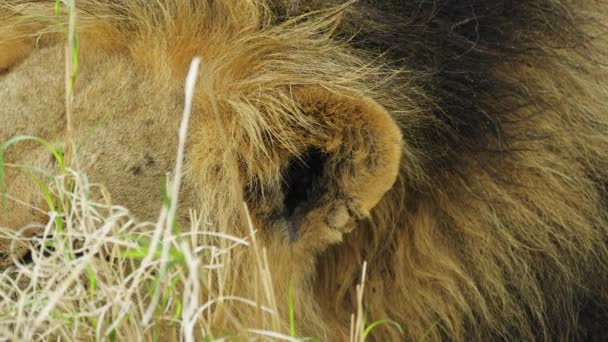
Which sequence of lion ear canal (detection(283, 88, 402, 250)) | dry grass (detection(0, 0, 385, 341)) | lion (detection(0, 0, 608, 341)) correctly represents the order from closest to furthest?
dry grass (detection(0, 0, 385, 341)), lion ear canal (detection(283, 88, 402, 250)), lion (detection(0, 0, 608, 341))

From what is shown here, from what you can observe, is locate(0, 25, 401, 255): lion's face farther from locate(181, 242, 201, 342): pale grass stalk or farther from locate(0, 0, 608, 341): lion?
locate(181, 242, 201, 342): pale grass stalk

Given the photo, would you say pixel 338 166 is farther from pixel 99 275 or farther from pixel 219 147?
pixel 99 275

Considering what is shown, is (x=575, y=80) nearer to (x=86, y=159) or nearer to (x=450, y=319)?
(x=450, y=319)

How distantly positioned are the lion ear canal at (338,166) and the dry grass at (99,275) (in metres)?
0.24

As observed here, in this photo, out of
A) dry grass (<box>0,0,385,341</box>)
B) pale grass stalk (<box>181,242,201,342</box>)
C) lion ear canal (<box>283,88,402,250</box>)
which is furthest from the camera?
lion ear canal (<box>283,88,402,250</box>)

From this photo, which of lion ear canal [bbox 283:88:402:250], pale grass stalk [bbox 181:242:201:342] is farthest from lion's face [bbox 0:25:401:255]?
pale grass stalk [bbox 181:242:201:342]

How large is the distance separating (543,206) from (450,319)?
1.48 ft

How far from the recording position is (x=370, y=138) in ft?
7.82

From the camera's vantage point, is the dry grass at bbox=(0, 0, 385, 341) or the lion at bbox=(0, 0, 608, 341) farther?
the lion at bbox=(0, 0, 608, 341)

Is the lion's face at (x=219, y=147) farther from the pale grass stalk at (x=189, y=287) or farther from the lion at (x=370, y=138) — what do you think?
the pale grass stalk at (x=189, y=287)

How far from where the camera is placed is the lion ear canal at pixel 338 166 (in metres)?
2.38

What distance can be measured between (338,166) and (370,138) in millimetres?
130

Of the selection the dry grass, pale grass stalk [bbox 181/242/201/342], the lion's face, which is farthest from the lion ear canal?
pale grass stalk [bbox 181/242/201/342]

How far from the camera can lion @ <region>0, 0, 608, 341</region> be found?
253cm
